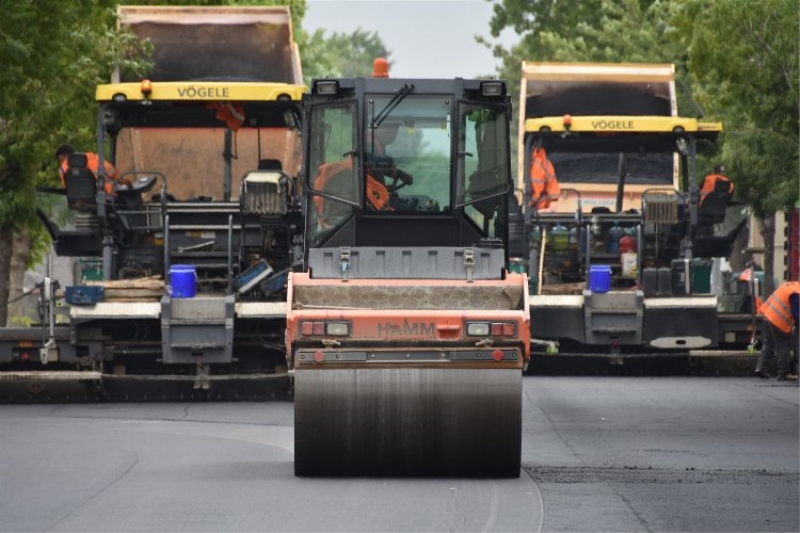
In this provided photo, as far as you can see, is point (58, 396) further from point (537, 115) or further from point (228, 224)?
point (537, 115)

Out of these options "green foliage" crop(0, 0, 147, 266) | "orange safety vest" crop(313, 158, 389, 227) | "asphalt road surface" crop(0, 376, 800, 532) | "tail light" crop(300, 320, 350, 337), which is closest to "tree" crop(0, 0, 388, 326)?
"green foliage" crop(0, 0, 147, 266)

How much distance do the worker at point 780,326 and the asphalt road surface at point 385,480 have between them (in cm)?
108

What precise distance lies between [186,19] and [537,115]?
583cm

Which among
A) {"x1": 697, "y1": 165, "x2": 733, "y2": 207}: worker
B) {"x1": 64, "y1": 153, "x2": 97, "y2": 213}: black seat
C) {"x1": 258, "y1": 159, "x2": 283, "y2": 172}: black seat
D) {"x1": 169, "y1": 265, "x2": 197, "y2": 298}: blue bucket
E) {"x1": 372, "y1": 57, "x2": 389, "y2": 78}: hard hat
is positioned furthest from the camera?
{"x1": 697, "y1": 165, "x2": 733, "y2": 207}: worker

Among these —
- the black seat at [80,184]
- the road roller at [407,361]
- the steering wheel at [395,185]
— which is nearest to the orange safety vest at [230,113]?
the black seat at [80,184]

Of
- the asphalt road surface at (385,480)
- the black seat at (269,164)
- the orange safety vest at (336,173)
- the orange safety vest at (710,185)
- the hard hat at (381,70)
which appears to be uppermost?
the hard hat at (381,70)

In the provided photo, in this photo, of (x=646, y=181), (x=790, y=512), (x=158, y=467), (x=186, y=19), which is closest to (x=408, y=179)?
(x=158, y=467)

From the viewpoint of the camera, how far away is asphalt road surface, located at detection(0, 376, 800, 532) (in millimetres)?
10633

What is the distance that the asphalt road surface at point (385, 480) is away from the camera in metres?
10.6

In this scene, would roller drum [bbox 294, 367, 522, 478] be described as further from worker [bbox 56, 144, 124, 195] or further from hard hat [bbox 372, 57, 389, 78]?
worker [bbox 56, 144, 124, 195]

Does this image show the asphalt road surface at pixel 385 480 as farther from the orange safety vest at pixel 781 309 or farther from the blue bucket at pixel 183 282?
the blue bucket at pixel 183 282

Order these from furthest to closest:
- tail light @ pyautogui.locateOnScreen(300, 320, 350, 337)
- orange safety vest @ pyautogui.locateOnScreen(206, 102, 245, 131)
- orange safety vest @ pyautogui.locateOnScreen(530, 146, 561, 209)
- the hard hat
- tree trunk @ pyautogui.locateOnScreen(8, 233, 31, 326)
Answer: tree trunk @ pyautogui.locateOnScreen(8, 233, 31, 326) < orange safety vest @ pyautogui.locateOnScreen(530, 146, 561, 209) < orange safety vest @ pyautogui.locateOnScreen(206, 102, 245, 131) < the hard hat < tail light @ pyautogui.locateOnScreen(300, 320, 350, 337)

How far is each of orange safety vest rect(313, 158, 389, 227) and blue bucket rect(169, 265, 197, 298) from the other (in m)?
3.90

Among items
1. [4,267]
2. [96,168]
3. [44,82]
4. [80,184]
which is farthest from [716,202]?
[4,267]
